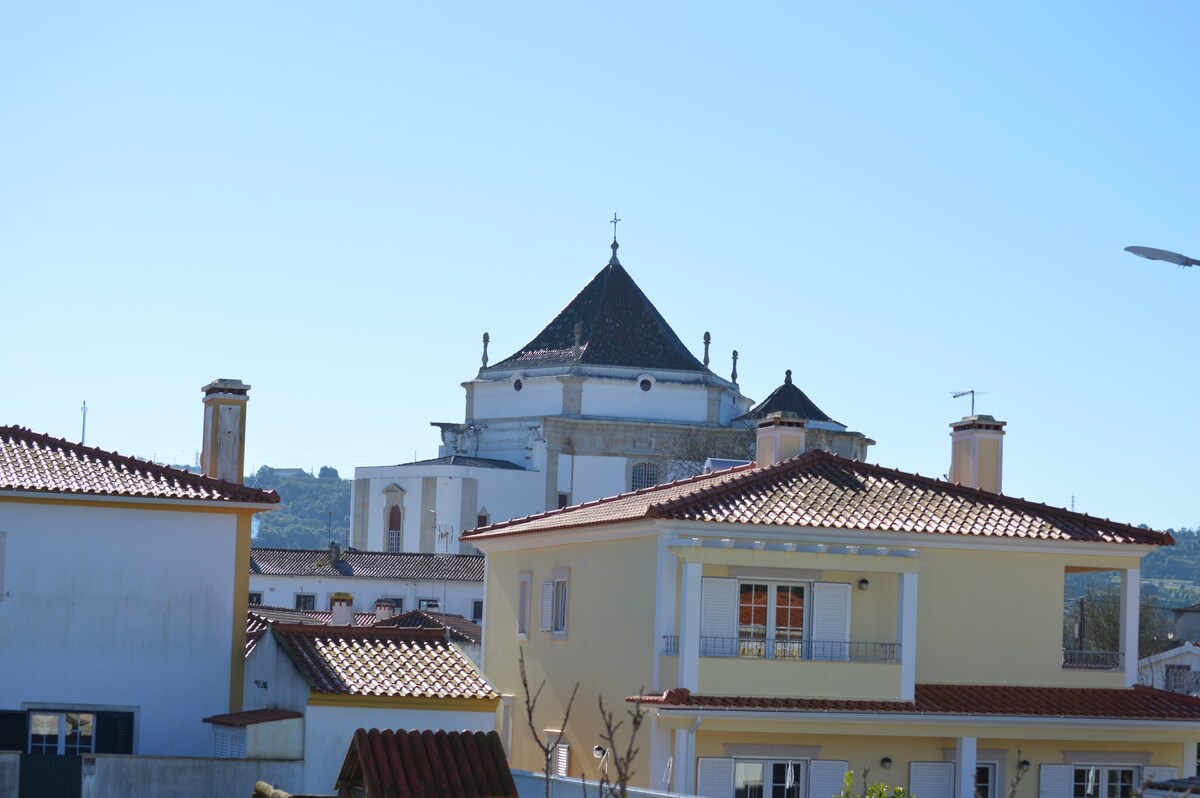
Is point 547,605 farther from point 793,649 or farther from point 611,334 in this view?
point 611,334

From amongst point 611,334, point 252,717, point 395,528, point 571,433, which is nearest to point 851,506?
point 252,717

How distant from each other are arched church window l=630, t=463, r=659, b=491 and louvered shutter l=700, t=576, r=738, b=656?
5355 cm

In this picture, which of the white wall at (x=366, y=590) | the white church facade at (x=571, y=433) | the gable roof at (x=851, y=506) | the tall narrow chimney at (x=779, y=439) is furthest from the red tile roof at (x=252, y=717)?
the white church facade at (x=571, y=433)

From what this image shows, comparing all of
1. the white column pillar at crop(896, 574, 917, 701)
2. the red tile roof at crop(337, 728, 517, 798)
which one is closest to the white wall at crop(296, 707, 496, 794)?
the red tile roof at crop(337, 728, 517, 798)

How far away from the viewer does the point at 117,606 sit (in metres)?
24.2

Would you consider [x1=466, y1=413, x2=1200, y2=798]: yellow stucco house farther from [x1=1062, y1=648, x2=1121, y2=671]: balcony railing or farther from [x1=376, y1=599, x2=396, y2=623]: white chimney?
[x1=376, y1=599, x2=396, y2=623]: white chimney

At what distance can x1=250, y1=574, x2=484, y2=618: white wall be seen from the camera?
6506cm

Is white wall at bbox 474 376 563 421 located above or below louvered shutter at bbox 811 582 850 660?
above

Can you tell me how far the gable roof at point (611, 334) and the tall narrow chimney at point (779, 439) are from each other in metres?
51.1

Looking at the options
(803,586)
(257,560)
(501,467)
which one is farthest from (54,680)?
(501,467)

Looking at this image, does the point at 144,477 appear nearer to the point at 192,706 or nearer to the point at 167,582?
the point at 167,582

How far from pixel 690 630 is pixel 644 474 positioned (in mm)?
54505

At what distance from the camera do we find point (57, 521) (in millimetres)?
24125

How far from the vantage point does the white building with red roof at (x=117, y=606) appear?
23.7 m
